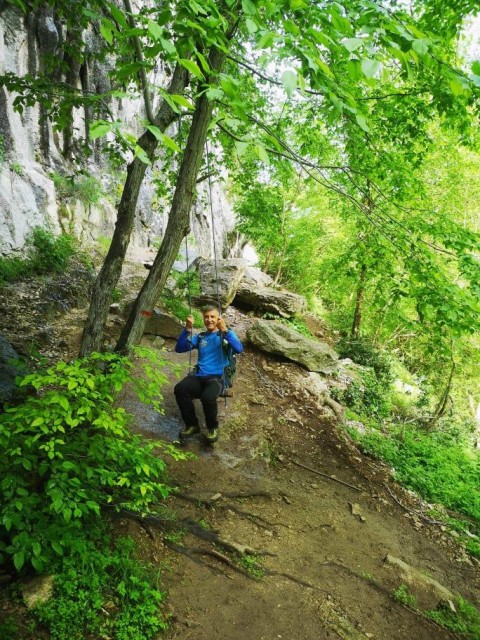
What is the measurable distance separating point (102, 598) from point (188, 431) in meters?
3.06

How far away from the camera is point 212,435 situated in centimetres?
577

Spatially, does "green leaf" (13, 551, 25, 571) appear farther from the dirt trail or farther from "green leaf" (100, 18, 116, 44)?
"green leaf" (100, 18, 116, 44)

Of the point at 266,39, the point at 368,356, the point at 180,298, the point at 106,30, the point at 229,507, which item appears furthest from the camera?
the point at 368,356

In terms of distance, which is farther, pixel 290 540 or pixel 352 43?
pixel 290 540

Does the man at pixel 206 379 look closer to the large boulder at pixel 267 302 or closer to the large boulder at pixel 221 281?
the large boulder at pixel 221 281

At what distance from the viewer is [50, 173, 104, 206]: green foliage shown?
11.2 m

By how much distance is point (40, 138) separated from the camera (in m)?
10.7

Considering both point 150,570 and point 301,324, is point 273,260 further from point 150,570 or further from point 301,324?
point 150,570

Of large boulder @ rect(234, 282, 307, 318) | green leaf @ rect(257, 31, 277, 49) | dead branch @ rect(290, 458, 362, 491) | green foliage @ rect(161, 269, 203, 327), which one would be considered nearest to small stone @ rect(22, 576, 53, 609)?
green leaf @ rect(257, 31, 277, 49)

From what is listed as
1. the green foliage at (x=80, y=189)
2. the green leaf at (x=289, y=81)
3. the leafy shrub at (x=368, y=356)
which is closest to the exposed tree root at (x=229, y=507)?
the green leaf at (x=289, y=81)

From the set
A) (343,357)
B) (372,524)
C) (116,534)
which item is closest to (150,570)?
(116,534)

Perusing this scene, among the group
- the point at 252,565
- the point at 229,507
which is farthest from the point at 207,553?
the point at 229,507

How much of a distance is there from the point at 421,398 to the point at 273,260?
15.8 m

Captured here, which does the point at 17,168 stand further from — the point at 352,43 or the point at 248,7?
the point at 352,43
